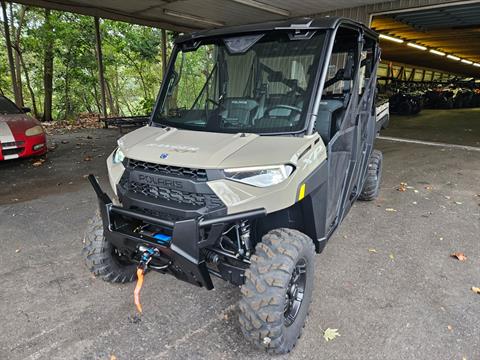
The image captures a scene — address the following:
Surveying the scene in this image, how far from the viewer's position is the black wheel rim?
2316 millimetres

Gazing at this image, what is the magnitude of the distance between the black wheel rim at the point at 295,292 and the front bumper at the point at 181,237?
1.88 ft

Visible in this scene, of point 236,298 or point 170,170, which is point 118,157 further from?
point 236,298

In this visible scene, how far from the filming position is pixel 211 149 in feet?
7.12

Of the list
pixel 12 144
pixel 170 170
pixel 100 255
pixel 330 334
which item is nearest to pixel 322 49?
pixel 170 170

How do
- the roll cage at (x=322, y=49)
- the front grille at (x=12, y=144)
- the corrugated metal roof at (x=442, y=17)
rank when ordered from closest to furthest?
the roll cage at (x=322, y=49) < the front grille at (x=12, y=144) < the corrugated metal roof at (x=442, y=17)

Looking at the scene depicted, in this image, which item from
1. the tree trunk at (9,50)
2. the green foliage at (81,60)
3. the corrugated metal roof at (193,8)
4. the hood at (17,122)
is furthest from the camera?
the green foliage at (81,60)

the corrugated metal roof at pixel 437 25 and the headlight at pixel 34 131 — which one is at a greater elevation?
the corrugated metal roof at pixel 437 25

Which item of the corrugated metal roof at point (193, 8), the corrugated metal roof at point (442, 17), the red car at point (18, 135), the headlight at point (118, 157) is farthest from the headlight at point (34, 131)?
the corrugated metal roof at point (442, 17)

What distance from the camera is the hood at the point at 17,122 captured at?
6.40 m

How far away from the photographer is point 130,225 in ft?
7.54

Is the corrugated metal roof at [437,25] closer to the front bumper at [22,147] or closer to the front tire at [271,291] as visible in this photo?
the front tire at [271,291]

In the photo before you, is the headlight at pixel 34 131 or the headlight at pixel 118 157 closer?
the headlight at pixel 118 157

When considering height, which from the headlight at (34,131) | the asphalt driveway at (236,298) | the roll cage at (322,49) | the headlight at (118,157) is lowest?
the asphalt driveway at (236,298)

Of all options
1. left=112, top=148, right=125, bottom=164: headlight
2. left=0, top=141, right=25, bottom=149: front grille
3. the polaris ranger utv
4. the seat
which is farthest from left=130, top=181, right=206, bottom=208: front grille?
left=0, top=141, right=25, bottom=149: front grille
